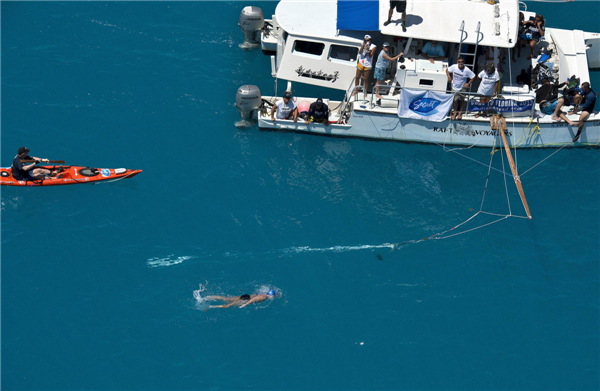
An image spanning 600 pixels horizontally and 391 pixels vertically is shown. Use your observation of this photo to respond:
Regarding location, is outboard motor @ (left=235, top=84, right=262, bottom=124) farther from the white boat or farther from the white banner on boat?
the white banner on boat

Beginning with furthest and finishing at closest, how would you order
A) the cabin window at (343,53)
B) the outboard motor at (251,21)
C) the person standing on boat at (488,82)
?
the outboard motor at (251,21) < the cabin window at (343,53) < the person standing on boat at (488,82)

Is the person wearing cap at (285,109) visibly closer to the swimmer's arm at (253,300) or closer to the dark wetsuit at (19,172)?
the swimmer's arm at (253,300)

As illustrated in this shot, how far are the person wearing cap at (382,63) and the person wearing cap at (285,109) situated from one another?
129 inches

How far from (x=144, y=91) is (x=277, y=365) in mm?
13556

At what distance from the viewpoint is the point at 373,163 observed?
2659cm

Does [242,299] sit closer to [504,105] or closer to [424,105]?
[424,105]

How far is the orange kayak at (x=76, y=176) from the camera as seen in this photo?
82.8 feet

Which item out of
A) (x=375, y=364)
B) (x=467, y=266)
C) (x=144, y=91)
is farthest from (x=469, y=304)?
(x=144, y=91)

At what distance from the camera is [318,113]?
26938 mm

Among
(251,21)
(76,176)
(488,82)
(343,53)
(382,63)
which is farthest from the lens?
(251,21)

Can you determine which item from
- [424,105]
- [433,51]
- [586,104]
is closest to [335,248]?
[424,105]

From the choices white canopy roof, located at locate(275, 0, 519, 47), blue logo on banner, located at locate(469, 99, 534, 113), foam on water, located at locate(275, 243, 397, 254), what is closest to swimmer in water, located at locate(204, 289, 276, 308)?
foam on water, located at locate(275, 243, 397, 254)

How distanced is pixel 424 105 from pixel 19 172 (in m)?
15.0

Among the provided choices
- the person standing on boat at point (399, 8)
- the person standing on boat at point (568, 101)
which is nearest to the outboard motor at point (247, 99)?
the person standing on boat at point (399, 8)
